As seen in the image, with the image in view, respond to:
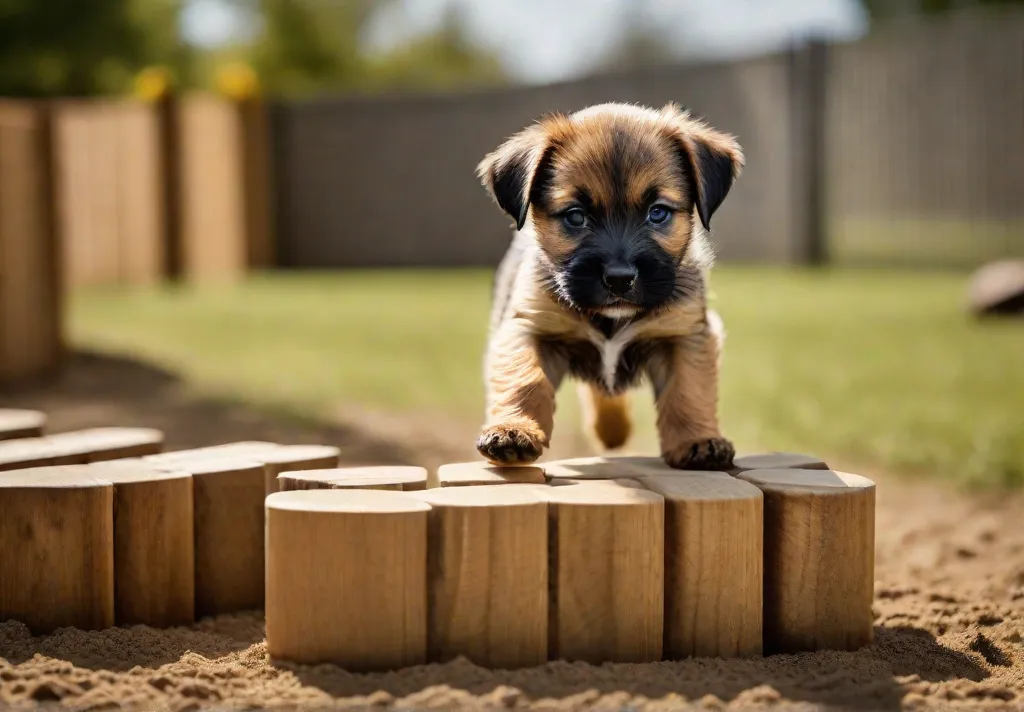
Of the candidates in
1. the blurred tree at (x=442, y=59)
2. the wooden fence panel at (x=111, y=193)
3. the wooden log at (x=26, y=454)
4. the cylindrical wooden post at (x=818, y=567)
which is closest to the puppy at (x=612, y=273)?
the cylindrical wooden post at (x=818, y=567)

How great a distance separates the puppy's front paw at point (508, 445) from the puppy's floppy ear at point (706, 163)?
91 cm

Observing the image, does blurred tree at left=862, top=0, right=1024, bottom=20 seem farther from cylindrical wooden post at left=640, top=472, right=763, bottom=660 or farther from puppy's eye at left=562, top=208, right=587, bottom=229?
cylindrical wooden post at left=640, top=472, right=763, bottom=660

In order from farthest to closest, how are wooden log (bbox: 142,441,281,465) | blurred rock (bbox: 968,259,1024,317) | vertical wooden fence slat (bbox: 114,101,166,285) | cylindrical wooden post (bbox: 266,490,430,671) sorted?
1. vertical wooden fence slat (bbox: 114,101,166,285)
2. blurred rock (bbox: 968,259,1024,317)
3. wooden log (bbox: 142,441,281,465)
4. cylindrical wooden post (bbox: 266,490,430,671)

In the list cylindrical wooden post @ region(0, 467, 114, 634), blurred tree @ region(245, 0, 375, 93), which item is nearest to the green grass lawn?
cylindrical wooden post @ region(0, 467, 114, 634)

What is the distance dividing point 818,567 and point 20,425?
8.94 ft

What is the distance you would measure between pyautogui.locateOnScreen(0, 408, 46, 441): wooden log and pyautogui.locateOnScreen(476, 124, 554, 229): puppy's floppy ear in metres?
1.82

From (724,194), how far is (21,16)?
84.6ft

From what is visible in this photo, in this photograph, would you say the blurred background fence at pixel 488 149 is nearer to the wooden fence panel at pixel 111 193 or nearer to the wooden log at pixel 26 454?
the wooden fence panel at pixel 111 193

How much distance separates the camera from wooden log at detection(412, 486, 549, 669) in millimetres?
2709

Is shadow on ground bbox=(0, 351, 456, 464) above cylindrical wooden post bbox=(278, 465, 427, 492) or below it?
below

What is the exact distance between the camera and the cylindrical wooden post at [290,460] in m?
3.49

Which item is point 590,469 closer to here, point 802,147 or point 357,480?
point 357,480

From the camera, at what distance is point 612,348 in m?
3.54

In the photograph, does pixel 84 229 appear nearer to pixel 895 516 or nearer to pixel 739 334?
pixel 739 334
